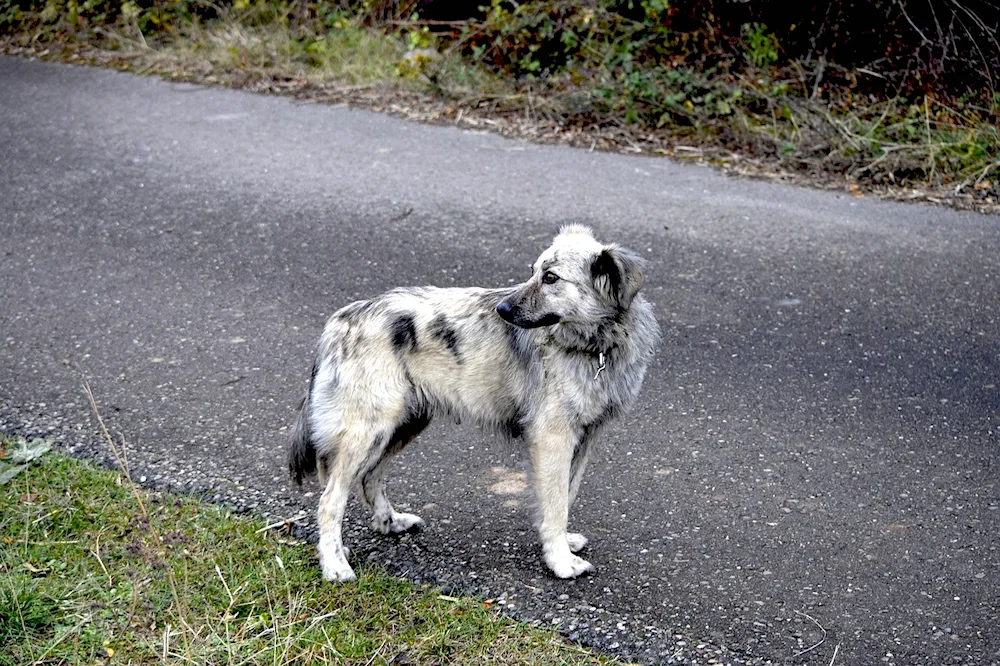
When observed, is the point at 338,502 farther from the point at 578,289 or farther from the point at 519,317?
the point at 578,289

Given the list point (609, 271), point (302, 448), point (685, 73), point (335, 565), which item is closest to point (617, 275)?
point (609, 271)

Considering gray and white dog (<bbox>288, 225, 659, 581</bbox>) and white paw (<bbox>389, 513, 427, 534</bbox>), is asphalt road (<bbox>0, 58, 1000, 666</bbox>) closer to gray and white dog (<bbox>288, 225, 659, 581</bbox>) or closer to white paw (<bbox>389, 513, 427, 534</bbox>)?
white paw (<bbox>389, 513, 427, 534</bbox>)

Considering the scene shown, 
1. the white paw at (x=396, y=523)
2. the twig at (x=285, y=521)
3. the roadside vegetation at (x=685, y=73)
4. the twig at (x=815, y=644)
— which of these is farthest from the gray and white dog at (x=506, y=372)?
the roadside vegetation at (x=685, y=73)

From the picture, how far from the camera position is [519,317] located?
13.0 ft

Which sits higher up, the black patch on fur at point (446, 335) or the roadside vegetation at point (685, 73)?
the roadside vegetation at point (685, 73)

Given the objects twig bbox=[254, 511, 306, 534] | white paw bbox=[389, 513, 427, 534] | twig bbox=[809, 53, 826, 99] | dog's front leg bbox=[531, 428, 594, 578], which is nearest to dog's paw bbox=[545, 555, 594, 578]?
dog's front leg bbox=[531, 428, 594, 578]

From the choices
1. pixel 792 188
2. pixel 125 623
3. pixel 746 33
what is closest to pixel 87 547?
pixel 125 623

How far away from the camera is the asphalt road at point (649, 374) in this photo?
158 inches

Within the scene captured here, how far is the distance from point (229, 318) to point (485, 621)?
3141 millimetres

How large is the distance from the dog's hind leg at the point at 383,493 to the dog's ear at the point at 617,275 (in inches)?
35.7

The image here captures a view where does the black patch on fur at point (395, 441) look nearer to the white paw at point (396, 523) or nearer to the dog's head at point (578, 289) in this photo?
the white paw at point (396, 523)

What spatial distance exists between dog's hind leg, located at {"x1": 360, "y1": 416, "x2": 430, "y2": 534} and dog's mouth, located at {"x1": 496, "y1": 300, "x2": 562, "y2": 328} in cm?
61

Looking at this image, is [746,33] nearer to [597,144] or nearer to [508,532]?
[597,144]

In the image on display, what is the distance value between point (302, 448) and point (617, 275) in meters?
1.42
